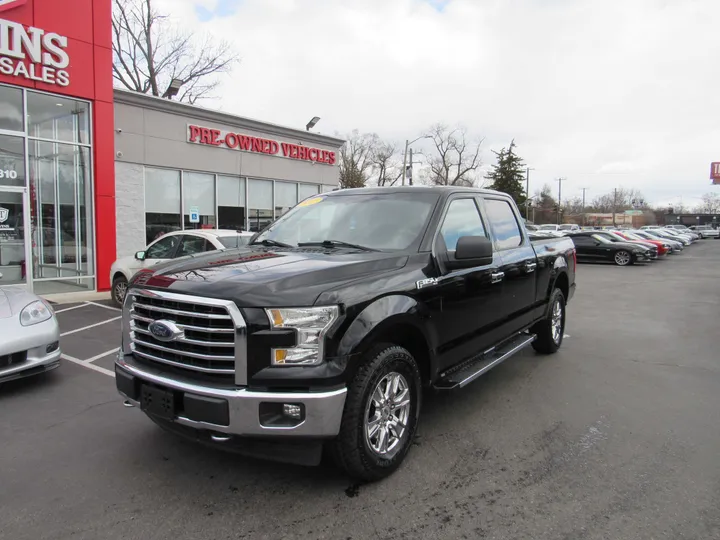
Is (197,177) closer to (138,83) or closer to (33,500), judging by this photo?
(33,500)

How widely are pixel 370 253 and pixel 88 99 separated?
1049 centimetres

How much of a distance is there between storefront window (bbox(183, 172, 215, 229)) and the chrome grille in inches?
494

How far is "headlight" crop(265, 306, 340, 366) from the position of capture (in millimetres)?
2795

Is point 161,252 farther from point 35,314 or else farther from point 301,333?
point 301,333

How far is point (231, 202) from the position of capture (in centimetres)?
1628

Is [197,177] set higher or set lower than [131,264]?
higher

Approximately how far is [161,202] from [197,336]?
12.6 meters

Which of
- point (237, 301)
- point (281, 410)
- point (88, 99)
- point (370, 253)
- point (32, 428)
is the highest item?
point (88, 99)

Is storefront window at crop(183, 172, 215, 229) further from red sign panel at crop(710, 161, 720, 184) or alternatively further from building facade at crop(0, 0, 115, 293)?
red sign panel at crop(710, 161, 720, 184)

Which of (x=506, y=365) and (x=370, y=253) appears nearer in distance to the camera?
(x=370, y=253)

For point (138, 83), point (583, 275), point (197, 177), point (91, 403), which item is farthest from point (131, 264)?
point (138, 83)

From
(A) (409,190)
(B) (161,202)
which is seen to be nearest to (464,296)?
(A) (409,190)

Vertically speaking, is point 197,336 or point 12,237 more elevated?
point 12,237

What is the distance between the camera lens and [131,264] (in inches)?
369
